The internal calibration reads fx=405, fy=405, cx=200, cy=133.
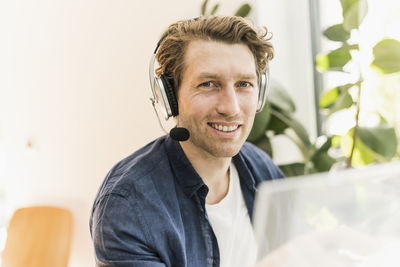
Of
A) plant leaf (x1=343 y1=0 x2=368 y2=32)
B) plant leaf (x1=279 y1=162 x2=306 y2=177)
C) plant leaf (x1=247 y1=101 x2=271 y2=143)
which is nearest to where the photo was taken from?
plant leaf (x1=343 y1=0 x2=368 y2=32)

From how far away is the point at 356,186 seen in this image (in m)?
0.46

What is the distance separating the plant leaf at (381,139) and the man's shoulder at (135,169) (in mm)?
719

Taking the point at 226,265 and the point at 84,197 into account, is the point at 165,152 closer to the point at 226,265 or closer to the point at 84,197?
the point at 226,265

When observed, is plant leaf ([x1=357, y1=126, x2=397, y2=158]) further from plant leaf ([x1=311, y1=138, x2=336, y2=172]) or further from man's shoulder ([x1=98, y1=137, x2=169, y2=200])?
man's shoulder ([x1=98, y1=137, x2=169, y2=200])

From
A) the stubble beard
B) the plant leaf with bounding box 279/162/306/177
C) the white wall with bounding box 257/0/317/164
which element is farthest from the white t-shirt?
the white wall with bounding box 257/0/317/164

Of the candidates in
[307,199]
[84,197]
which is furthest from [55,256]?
[307,199]

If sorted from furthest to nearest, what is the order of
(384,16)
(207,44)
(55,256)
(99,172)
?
(99,172) → (55,256) → (384,16) → (207,44)

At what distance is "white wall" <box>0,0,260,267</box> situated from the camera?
6.57 ft

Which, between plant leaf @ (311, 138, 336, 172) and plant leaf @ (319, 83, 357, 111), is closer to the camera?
plant leaf @ (319, 83, 357, 111)

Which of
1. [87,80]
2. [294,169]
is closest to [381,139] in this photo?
[294,169]

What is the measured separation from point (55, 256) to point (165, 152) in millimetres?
1246

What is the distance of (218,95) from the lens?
110cm

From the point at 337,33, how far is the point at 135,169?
893mm

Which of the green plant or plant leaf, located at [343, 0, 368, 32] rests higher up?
plant leaf, located at [343, 0, 368, 32]
